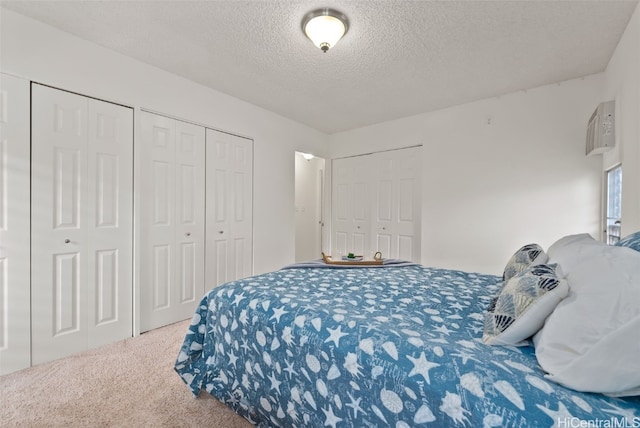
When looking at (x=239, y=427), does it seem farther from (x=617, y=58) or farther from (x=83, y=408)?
(x=617, y=58)

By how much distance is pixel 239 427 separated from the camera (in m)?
1.52

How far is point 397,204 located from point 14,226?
3.93 metres

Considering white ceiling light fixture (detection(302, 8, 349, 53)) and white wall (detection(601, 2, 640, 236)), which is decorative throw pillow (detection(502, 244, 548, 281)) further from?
white ceiling light fixture (detection(302, 8, 349, 53))

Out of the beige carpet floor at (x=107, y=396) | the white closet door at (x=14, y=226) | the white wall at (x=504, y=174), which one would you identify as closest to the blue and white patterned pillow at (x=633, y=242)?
the white wall at (x=504, y=174)

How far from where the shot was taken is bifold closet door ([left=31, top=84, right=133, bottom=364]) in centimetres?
212

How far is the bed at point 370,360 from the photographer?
0.79m

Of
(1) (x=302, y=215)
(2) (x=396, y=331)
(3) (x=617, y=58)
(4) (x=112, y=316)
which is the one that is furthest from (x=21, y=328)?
(3) (x=617, y=58)

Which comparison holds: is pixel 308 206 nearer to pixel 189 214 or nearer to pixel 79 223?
pixel 189 214

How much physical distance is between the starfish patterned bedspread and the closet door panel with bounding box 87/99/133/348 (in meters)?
1.23

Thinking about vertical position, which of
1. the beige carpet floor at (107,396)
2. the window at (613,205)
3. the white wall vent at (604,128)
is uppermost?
the white wall vent at (604,128)

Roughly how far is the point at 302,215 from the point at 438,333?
172 inches

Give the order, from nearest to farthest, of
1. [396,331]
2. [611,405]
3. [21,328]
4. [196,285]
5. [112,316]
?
[611,405], [396,331], [21,328], [112,316], [196,285]

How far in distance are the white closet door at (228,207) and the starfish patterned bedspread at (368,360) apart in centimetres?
158

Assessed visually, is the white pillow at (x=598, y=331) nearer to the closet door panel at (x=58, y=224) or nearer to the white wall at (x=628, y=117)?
the white wall at (x=628, y=117)
